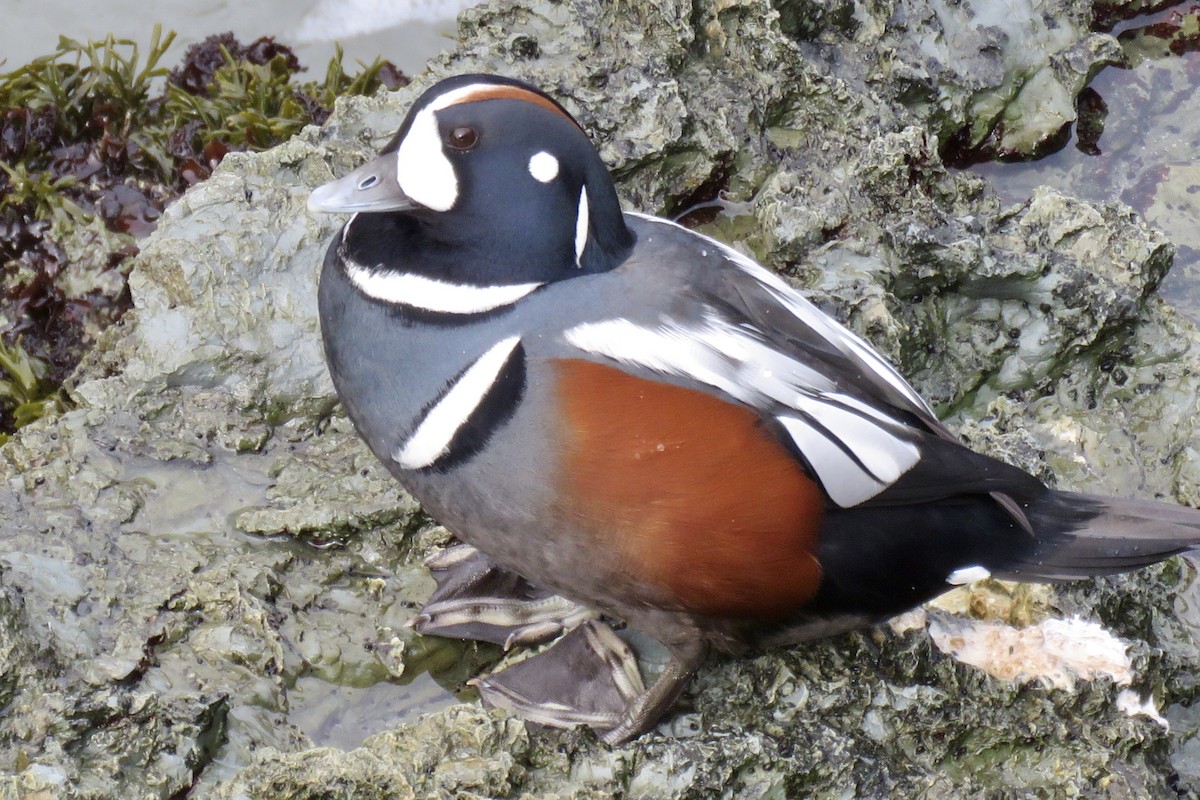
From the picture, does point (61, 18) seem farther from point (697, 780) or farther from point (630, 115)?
point (697, 780)

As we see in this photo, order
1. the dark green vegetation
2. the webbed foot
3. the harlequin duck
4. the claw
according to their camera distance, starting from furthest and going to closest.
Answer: the dark green vegetation
the webbed foot
the claw
the harlequin duck

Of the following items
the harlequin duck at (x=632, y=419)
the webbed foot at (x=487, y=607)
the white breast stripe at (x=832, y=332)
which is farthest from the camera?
the webbed foot at (x=487, y=607)

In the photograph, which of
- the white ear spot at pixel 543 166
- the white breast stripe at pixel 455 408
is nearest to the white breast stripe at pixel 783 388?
the white breast stripe at pixel 455 408

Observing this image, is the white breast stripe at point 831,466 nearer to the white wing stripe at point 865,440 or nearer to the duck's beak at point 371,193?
the white wing stripe at point 865,440

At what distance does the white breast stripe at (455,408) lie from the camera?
7.63ft

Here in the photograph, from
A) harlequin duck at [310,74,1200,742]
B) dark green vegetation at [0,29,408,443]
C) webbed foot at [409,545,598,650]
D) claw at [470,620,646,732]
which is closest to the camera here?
harlequin duck at [310,74,1200,742]

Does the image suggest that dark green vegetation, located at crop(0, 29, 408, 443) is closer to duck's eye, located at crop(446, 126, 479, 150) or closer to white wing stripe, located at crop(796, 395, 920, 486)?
duck's eye, located at crop(446, 126, 479, 150)

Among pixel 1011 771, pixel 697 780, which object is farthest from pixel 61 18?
pixel 1011 771

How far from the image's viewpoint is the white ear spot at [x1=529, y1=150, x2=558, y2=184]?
7.61 feet

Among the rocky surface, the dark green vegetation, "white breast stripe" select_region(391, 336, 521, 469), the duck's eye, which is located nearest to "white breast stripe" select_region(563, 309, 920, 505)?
"white breast stripe" select_region(391, 336, 521, 469)

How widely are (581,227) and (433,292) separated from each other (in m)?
0.33

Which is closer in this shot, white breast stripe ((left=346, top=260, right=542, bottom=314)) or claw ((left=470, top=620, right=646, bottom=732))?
white breast stripe ((left=346, top=260, right=542, bottom=314))

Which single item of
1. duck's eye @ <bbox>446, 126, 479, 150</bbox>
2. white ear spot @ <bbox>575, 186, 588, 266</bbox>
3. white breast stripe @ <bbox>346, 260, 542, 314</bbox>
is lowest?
white breast stripe @ <bbox>346, 260, 542, 314</bbox>

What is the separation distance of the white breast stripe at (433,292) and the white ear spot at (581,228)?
108 mm
